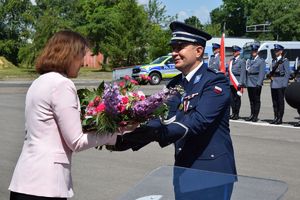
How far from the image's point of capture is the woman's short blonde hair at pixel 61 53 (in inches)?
111

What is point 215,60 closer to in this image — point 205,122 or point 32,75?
point 205,122

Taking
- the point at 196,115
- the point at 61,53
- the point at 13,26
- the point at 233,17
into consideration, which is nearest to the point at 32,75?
the point at 13,26

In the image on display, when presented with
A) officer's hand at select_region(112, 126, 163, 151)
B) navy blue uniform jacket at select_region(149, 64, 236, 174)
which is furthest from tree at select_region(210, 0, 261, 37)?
officer's hand at select_region(112, 126, 163, 151)

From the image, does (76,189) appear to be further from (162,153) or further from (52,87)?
(52,87)

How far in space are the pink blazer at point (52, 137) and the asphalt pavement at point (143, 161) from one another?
1924mm

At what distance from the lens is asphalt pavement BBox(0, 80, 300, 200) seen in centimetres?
659

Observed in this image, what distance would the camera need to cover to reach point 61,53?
9.35ft

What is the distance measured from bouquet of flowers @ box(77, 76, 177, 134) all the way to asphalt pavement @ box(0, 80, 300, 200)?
188 centimetres

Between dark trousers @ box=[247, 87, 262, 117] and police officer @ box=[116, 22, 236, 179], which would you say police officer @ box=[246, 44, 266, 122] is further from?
police officer @ box=[116, 22, 236, 179]

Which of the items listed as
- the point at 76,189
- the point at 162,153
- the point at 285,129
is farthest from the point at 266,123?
the point at 76,189

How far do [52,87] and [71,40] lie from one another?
312 mm

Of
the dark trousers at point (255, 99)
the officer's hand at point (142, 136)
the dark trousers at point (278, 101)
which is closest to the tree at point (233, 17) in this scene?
the dark trousers at point (255, 99)

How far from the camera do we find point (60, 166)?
2785 mm

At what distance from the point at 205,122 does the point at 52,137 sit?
2.77 ft
